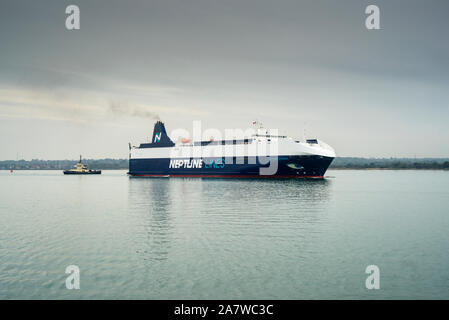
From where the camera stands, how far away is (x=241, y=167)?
59.4 m

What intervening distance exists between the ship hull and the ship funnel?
3.59m

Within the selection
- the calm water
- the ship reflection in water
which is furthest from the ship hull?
the calm water

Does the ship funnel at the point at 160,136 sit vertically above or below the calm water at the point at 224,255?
above

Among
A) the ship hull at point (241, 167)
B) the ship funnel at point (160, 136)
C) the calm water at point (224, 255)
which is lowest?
the calm water at point (224, 255)

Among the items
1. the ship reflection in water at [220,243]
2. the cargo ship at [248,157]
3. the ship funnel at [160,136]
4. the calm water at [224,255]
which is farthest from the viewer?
the ship funnel at [160,136]

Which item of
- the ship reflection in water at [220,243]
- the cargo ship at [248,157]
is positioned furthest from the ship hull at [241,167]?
the ship reflection in water at [220,243]

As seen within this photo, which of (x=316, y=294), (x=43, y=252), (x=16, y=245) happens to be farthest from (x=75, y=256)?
(x=316, y=294)

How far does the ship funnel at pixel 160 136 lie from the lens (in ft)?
246

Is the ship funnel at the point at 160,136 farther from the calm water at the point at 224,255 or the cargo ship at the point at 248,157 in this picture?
the calm water at the point at 224,255

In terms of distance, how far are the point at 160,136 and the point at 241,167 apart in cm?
2506

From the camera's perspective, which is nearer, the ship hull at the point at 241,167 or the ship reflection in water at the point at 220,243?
the ship reflection in water at the point at 220,243

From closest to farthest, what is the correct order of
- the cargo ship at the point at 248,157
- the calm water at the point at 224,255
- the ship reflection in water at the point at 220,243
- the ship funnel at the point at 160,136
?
the calm water at the point at 224,255 → the ship reflection in water at the point at 220,243 → the cargo ship at the point at 248,157 → the ship funnel at the point at 160,136

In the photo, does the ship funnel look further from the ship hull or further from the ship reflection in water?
the ship reflection in water
